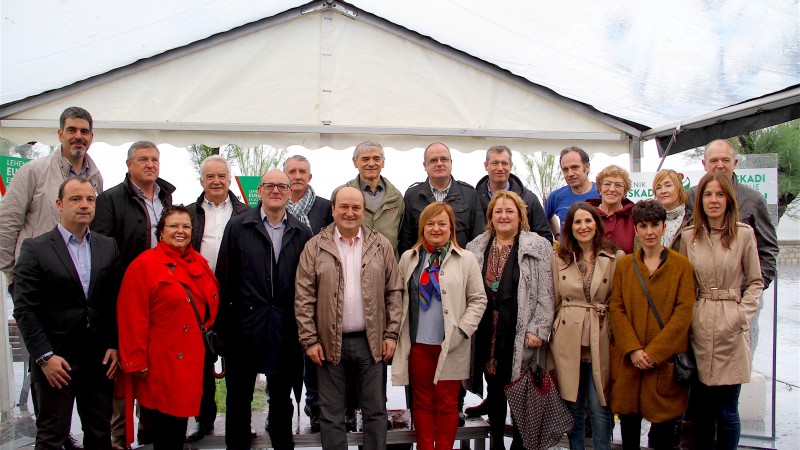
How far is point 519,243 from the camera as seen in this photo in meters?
3.55

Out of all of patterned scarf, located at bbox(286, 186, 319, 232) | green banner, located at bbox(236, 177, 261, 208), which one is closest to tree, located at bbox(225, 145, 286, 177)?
green banner, located at bbox(236, 177, 261, 208)

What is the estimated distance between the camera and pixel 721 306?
3.21m

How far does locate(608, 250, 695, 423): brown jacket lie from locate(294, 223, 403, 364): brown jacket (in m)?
1.35

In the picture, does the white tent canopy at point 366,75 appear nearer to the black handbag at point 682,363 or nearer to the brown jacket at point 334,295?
the black handbag at point 682,363

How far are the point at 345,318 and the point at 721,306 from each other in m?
2.20

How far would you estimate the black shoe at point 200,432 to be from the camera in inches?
146

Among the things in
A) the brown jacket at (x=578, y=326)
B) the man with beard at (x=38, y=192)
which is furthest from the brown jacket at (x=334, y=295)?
the man with beard at (x=38, y=192)

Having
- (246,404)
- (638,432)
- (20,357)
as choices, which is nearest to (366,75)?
(246,404)

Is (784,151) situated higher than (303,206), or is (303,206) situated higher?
(784,151)

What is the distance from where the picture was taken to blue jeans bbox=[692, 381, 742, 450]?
3.23 metres

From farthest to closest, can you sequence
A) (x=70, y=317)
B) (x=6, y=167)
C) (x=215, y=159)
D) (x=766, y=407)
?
(x=766, y=407)
(x=6, y=167)
(x=215, y=159)
(x=70, y=317)

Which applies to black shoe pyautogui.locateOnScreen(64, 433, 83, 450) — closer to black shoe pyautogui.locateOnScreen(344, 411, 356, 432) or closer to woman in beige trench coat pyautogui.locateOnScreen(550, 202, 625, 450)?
black shoe pyautogui.locateOnScreen(344, 411, 356, 432)

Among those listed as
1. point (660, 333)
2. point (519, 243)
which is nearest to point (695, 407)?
point (660, 333)

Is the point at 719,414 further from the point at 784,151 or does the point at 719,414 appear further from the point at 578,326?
the point at 784,151
